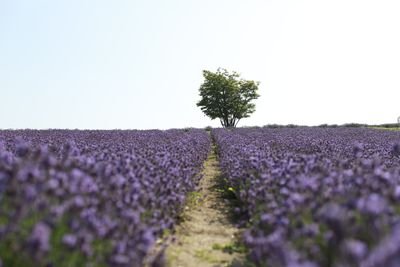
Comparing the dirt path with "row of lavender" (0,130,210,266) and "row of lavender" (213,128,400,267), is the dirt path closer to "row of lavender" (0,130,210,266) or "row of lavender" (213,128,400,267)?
"row of lavender" (213,128,400,267)

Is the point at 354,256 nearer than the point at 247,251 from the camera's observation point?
Yes

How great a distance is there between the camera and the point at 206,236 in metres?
6.41

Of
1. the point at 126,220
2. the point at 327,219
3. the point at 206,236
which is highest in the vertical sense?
the point at 327,219

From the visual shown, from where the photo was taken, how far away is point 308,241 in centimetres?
350

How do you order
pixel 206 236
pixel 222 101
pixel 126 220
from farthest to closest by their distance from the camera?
pixel 222 101 → pixel 206 236 → pixel 126 220

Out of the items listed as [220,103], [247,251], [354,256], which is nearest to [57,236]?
[354,256]

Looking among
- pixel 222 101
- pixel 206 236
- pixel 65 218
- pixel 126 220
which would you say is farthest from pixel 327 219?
pixel 222 101

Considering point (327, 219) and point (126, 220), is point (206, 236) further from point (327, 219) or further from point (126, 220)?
point (327, 219)

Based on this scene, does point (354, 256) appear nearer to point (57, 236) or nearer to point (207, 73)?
point (57, 236)

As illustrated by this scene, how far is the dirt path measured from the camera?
17.1ft

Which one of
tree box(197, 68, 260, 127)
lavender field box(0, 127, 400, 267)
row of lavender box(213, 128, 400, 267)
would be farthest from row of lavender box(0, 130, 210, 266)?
tree box(197, 68, 260, 127)

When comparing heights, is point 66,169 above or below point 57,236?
above

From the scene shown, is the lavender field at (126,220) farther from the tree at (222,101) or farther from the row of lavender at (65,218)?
the tree at (222,101)

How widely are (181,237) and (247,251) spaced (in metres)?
1.06
